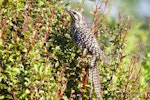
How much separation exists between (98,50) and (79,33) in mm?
314

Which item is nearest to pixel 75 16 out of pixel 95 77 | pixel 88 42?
pixel 88 42

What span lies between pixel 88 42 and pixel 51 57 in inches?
21.6

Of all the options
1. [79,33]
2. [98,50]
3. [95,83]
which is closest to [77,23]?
[79,33]

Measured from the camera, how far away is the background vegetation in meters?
3.40

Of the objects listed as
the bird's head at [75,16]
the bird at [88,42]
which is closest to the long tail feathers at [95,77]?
the bird at [88,42]

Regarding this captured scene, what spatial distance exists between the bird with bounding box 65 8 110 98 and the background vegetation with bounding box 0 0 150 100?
0.21ft

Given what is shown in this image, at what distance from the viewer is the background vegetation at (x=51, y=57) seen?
3.40 m

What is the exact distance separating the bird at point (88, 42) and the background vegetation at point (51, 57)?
63 millimetres

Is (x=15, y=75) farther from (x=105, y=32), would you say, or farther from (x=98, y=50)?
(x=105, y=32)

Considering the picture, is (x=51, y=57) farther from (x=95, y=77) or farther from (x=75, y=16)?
(x=75, y=16)

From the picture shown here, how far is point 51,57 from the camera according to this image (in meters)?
3.83

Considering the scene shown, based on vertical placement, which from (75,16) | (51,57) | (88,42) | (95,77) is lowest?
(95,77)

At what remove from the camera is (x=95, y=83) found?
13.2 ft

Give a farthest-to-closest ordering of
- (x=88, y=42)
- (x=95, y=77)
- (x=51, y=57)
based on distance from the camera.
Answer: (x=88, y=42) → (x=95, y=77) → (x=51, y=57)
